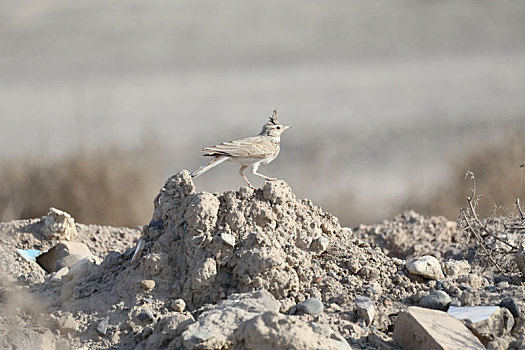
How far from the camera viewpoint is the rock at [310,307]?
14.6ft

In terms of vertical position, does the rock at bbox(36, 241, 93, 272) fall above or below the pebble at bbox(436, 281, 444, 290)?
below

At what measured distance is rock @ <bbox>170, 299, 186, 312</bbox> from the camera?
15.1 ft

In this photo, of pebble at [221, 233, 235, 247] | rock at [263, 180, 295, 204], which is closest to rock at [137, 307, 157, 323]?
pebble at [221, 233, 235, 247]

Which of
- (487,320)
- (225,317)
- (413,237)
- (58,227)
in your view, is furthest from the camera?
(413,237)

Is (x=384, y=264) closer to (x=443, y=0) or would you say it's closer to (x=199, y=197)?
(x=199, y=197)

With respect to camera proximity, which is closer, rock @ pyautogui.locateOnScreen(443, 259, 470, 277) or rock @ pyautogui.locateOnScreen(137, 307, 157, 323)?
rock @ pyautogui.locateOnScreen(137, 307, 157, 323)

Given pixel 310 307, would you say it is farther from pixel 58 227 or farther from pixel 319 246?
pixel 58 227

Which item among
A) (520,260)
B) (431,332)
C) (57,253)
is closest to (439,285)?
(520,260)

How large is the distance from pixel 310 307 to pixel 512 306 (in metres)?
1.21

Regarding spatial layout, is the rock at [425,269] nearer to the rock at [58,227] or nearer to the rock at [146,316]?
the rock at [146,316]

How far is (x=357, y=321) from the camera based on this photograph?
4.48 metres

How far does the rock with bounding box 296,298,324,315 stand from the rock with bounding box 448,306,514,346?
0.76 meters

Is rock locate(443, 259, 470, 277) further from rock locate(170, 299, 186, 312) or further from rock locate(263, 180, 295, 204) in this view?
rock locate(170, 299, 186, 312)

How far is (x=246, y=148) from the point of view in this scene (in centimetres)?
551
